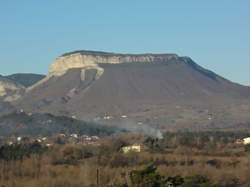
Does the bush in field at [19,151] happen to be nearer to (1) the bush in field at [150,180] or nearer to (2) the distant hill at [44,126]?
(1) the bush in field at [150,180]

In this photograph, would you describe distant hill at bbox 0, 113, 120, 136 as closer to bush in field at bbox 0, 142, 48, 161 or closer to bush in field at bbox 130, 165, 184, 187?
bush in field at bbox 0, 142, 48, 161

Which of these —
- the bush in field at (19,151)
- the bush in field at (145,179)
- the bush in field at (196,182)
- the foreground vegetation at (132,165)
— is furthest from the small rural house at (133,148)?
the bush in field at (145,179)

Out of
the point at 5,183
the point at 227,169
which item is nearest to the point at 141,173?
the point at 5,183

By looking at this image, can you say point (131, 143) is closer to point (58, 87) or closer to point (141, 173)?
point (141, 173)

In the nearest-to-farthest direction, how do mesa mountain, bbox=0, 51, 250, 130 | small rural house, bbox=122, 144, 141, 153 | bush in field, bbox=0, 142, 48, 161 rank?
bush in field, bbox=0, 142, 48, 161, small rural house, bbox=122, 144, 141, 153, mesa mountain, bbox=0, 51, 250, 130

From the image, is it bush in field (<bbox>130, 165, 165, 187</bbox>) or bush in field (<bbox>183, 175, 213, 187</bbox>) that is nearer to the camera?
bush in field (<bbox>130, 165, 165, 187</bbox>)

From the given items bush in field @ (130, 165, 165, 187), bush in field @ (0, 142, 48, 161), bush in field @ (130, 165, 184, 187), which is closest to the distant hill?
bush in field @ (0, 142, 48, 161)

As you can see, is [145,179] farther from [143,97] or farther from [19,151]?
[143,97]
